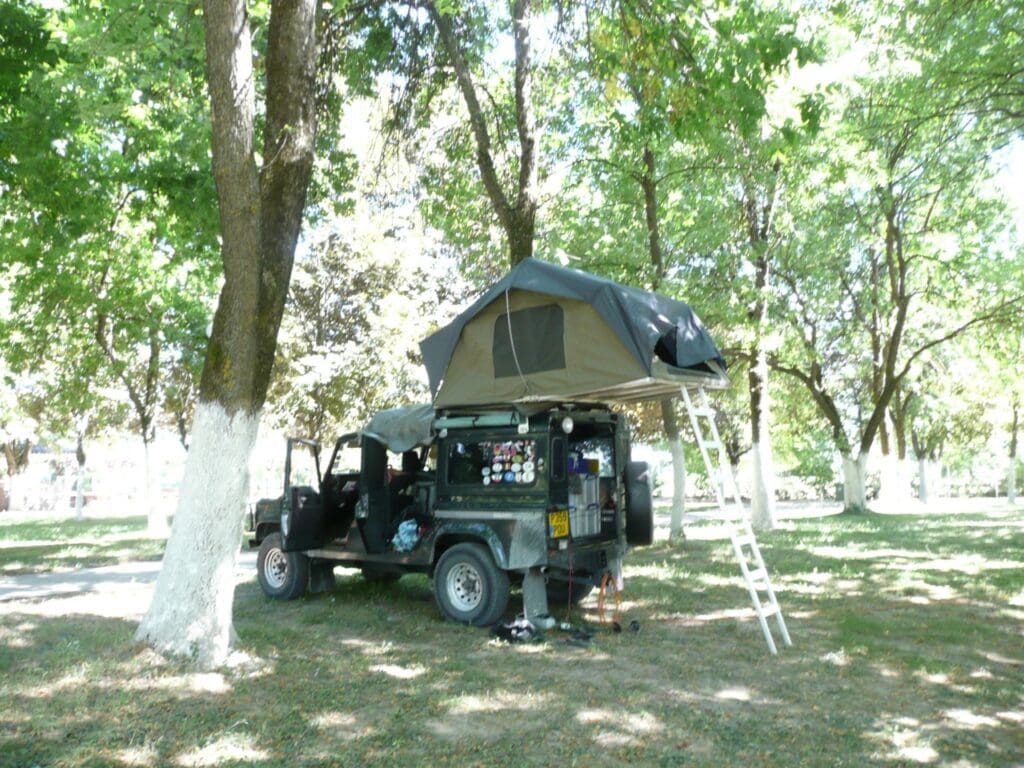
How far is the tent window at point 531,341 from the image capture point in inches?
329

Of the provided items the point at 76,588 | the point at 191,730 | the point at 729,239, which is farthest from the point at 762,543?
the point at 191,730

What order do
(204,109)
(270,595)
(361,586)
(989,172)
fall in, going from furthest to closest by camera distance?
(989,172)
(204,109)
(361,586)
(270,595)

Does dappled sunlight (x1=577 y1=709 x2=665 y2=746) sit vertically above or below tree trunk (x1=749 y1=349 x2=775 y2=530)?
below

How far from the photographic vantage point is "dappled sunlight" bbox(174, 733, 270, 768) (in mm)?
4738

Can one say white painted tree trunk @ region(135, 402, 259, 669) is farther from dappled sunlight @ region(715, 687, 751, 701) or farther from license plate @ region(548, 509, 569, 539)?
dappled sunlight @ region(715, 687, 751, 701)

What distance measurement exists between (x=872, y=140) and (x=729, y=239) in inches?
167

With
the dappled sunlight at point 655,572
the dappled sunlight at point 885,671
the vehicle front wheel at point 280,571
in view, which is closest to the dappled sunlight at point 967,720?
the dappled sunlight at point 885,671

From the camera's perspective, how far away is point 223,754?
4852mm

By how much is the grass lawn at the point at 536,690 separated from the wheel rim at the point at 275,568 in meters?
0.41

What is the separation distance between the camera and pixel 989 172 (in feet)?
63.3

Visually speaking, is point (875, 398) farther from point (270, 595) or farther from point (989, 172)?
point (270, 595)

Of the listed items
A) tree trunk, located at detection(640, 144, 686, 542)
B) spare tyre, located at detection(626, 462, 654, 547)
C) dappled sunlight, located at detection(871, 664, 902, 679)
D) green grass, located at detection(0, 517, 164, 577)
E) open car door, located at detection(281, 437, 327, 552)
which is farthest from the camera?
tree trunk, located at detection(640, 144, 686, 542)

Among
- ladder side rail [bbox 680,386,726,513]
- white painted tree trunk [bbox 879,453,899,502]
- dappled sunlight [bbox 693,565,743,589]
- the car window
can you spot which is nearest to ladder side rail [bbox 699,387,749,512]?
ladder side rail [bbox 680,386,726,513]

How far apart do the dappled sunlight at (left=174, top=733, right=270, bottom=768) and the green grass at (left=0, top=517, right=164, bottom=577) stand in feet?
36.5
